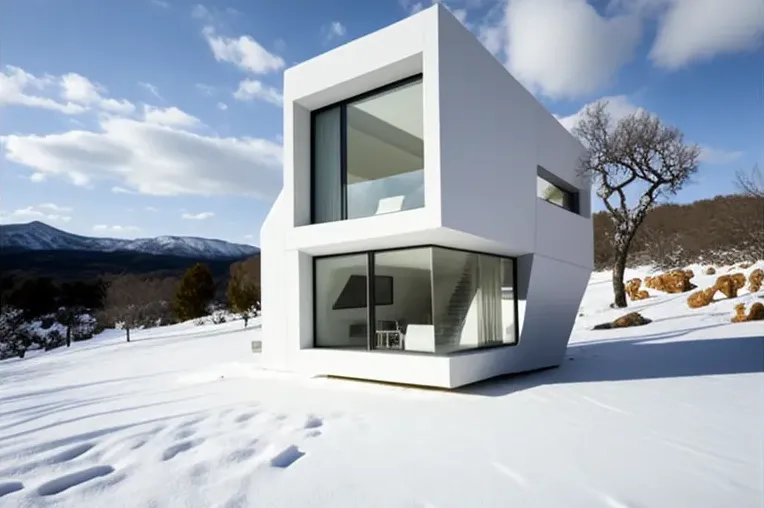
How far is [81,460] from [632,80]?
18.0m

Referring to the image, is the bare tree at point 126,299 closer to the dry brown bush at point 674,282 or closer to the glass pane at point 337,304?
the glass pane at point 337,304

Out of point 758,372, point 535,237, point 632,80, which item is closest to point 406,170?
point 535,237

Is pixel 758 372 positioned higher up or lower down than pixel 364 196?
lower down

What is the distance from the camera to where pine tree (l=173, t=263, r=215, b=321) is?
1186 inches

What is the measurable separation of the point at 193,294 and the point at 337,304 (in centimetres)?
2486

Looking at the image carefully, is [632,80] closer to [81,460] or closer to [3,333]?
[81,460]

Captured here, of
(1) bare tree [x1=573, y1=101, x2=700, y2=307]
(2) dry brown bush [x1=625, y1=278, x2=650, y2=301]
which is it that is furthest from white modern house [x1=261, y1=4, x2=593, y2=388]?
(2) dry brown bush [x1=625, y1=278, x2=650, y2=301]

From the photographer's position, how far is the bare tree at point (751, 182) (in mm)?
14660

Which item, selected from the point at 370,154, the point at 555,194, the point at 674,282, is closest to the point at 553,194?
the point at 555,194

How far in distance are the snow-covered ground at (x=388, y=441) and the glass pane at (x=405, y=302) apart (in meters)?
0.76

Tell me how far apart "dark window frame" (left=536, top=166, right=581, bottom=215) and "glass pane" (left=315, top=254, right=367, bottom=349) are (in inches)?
153

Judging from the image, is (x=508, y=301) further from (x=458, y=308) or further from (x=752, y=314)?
(x=752, y=314)

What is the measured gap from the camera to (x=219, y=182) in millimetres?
25094

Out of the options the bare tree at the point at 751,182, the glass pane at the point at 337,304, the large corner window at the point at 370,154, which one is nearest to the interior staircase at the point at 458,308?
the glass pane at the point at 337,304
